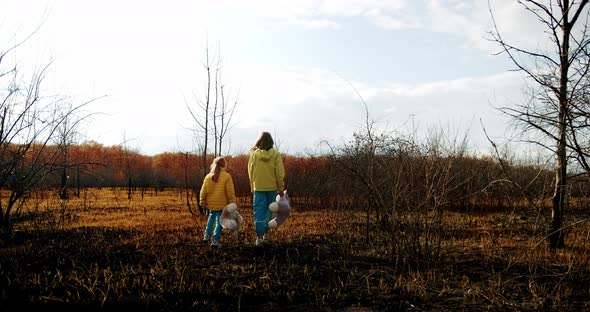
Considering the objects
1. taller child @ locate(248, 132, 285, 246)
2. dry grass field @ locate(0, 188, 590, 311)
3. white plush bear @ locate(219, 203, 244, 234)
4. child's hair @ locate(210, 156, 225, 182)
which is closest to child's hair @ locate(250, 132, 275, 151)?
taller child @ locate(248, 132, 285, 246)

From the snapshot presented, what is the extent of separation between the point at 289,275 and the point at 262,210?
2.14 m

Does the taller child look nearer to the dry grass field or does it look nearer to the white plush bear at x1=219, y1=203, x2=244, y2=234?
the white plush bear at x1=219, y1=203, x2=244, y2=234

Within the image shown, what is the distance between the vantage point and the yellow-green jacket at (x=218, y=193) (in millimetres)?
7523

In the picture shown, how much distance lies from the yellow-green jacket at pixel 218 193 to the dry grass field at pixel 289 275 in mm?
693

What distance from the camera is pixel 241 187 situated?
23.2m

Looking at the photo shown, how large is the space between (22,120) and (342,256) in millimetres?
5410

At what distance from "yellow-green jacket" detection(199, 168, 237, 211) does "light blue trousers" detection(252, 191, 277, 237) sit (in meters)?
0.39

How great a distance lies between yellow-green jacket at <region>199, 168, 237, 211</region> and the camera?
7.52 m

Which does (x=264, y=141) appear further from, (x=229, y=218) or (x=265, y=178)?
(x=229, y=218)

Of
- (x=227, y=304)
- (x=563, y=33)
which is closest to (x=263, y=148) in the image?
(x=227, y=304)

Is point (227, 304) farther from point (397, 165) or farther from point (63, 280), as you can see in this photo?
point (397, 165)

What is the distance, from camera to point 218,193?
7.55 metres

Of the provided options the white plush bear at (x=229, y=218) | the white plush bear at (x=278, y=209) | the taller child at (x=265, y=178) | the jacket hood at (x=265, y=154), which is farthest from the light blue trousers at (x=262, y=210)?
the jacket hood at (x=265, y=154)

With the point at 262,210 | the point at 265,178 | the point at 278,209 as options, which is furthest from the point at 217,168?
the point at 278,209
